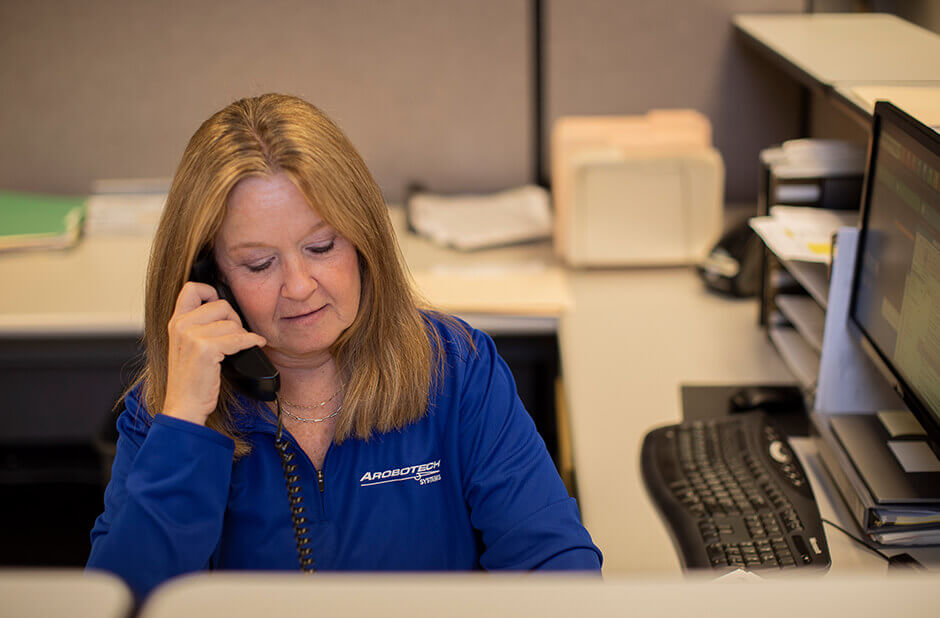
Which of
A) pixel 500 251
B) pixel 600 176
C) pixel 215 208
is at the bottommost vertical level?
pixel 500 251

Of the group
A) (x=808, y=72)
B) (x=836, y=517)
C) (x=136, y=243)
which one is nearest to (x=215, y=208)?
(x=836, y=517)

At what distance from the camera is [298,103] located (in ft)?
3.41

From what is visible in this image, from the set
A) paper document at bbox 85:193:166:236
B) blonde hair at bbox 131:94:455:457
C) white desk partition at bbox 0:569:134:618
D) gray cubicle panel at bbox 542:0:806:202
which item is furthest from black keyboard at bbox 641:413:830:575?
paper document at bbox 85:193:166:236

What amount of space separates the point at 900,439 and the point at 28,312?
152 cm

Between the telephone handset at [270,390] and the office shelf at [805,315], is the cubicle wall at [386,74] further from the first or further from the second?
the telephone handset at [270,390]

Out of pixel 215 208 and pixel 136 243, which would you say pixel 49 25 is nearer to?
pixel 136 243

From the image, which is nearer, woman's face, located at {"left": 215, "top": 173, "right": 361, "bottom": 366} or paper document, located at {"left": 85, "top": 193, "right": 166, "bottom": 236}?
woman's face, located at {"left": 215, "top": 173, "right": 361, "bottom": 366}

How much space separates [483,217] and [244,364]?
51.0 inches

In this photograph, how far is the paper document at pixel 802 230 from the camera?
1.38 meters

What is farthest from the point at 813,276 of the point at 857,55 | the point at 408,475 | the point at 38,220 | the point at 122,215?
the point at 38,220

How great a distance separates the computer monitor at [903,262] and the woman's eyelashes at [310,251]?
0.64 meters

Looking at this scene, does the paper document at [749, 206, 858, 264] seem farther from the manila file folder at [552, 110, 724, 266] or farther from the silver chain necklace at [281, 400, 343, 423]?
the silver chain necklace at [281, 400, 343, 423]

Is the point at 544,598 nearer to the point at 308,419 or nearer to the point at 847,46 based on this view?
the point at 308,419

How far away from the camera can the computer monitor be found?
102 cm
